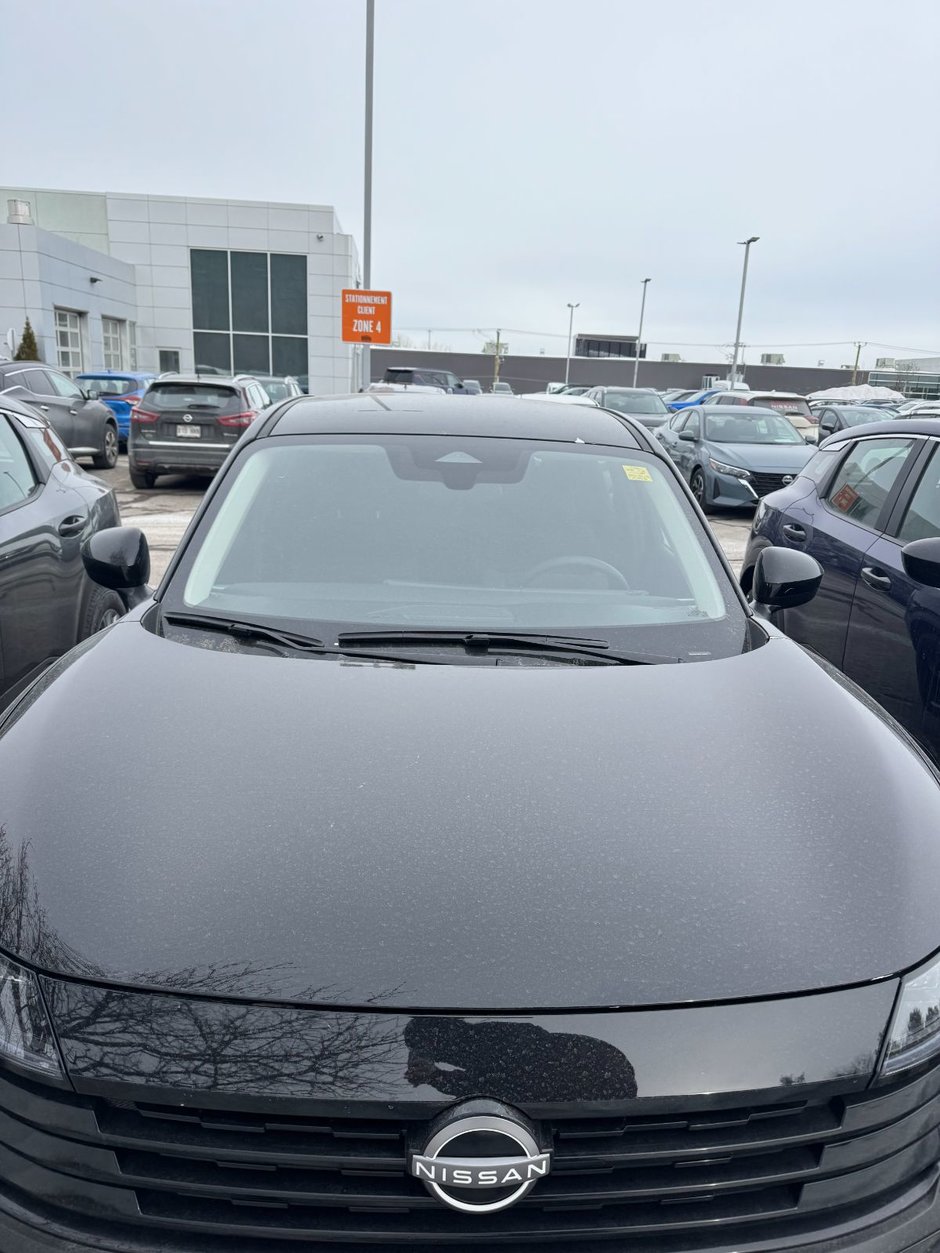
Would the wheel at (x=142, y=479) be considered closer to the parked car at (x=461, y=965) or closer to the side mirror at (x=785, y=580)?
the side mirror at (x=785, y=580)

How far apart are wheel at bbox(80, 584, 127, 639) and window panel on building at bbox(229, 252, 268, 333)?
34.0 metres

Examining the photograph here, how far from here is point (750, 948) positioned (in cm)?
157

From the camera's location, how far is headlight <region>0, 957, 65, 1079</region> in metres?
1.47

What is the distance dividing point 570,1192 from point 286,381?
21.5m

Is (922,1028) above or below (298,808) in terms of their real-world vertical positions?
below

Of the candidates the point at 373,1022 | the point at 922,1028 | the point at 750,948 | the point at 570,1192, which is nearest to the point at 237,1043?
the point at 373,1022

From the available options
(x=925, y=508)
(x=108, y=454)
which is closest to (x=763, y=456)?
(x=925, y=508)

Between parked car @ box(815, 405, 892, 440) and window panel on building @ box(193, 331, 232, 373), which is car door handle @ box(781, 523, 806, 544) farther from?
window panel on building @ box(193, 331, 232, 373)

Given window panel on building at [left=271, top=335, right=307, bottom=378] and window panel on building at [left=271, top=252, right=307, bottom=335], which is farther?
window panel on building at [left=271, top=335, right=307, bottom=378]

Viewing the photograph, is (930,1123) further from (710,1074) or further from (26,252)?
(26,252)

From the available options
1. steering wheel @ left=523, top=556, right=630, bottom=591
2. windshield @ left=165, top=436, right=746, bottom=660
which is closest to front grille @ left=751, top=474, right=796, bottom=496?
windshield @ left=165, top=436, right=746, bottom=660

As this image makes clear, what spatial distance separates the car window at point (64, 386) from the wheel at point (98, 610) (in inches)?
444

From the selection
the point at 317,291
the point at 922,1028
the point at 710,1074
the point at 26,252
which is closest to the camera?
the point at 710,1074

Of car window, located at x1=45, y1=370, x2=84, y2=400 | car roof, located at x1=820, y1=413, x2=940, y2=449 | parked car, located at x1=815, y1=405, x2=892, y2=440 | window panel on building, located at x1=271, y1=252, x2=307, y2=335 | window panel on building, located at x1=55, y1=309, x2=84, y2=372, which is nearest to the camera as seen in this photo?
car roof, located at x1=820, y1=413, x2=940, y2=449
